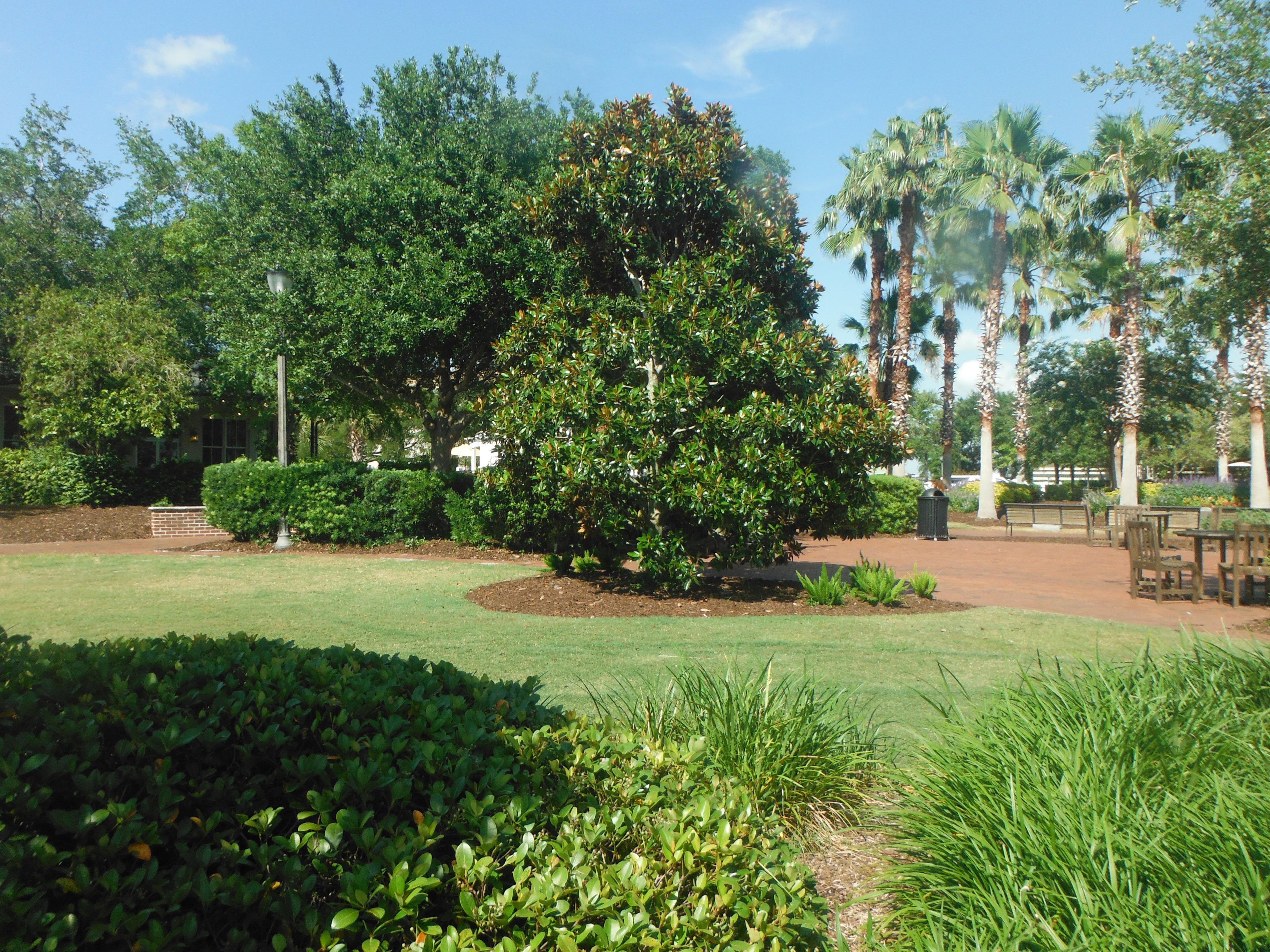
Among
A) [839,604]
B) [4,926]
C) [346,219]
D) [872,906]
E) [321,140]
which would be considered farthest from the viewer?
[321,140]

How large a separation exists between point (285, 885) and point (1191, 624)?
9118 mm

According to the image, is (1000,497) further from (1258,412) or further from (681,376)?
(681,376)

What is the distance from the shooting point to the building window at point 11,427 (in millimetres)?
24312

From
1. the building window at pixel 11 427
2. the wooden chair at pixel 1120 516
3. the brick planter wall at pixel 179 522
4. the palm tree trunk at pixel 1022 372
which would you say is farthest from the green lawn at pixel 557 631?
the palm tree trunk at pixel 1022 372

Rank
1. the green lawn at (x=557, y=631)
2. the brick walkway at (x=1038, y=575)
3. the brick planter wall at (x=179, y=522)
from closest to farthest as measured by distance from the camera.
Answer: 1. the green lawn at (x=557, y=631)
2. the brick walkway at (x=1038, y=575)
3. the brick planter wall at (x=179, y=522)

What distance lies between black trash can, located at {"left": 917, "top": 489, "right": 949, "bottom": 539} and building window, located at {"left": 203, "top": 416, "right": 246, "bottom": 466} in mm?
21942

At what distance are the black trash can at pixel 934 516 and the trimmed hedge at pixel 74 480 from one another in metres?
19.4

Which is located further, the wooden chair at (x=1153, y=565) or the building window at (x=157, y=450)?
the building window at (x=157, y=450)

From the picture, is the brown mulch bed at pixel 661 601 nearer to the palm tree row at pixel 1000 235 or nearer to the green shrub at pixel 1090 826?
the green shrub at pixel 1090 826

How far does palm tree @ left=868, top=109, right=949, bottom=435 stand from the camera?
2692 centimetres

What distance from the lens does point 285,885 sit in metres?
1.84

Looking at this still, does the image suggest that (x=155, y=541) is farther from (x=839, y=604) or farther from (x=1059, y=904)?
(x=1059, y=904)

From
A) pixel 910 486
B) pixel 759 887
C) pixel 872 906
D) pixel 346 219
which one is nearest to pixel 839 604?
pixel 872 906

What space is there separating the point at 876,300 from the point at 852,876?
96.1ft
